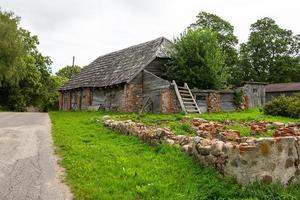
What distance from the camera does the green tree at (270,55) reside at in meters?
67.2

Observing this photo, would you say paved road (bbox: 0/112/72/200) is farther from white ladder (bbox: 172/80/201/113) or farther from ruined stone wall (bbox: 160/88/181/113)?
ruined stone wall (bbox: 160/88/181/113)

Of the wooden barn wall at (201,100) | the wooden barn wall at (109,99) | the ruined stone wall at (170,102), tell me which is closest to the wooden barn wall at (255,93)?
the wooden barn wall at (201,100)

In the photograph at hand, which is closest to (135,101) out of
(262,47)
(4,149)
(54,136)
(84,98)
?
(84,98)

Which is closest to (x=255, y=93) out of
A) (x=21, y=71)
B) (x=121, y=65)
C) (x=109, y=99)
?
(x=121, y=65)

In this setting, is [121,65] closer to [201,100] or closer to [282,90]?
[201,100]

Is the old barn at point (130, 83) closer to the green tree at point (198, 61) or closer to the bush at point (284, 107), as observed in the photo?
the green tree at point (198, 61)

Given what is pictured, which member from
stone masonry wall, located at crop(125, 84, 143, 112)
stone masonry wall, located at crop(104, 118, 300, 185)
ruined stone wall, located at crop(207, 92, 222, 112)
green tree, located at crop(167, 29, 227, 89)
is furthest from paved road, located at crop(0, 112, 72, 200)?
green tree, located at crop(167, 29, 227, 89)

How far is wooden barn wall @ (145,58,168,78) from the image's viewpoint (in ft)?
109

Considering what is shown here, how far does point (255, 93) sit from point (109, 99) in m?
19.5

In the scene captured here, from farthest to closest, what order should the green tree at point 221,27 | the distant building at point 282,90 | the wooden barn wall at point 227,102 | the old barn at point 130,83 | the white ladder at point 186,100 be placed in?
1. the green tree at point 221,27
2. the distant building at point 282,90
3. the wooden barn wall at point 227,102
4. the old barn at point 130,83
5. the white ladder at point 186,100

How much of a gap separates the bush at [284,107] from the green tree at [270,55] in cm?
4021

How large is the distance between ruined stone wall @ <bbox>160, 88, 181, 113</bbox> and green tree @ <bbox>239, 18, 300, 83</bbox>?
136 ft

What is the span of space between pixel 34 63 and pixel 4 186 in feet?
185

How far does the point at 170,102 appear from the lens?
2795 cm
